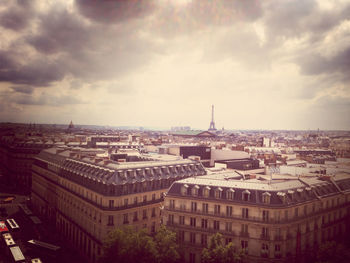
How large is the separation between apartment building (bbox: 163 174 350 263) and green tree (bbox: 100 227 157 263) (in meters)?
9.38

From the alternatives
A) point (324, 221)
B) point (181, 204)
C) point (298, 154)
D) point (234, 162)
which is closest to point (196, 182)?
point (181, 204)

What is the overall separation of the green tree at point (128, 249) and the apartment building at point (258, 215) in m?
9.38

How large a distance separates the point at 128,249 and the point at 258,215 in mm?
20132

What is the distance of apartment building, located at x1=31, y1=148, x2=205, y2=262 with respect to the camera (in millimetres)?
55719

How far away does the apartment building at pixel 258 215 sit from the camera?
152ft

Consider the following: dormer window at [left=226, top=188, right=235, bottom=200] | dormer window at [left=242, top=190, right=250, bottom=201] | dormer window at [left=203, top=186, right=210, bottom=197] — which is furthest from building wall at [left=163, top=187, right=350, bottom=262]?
dormer window at [left=242, top=190, right=250, bottom=201]

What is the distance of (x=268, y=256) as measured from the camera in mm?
45750

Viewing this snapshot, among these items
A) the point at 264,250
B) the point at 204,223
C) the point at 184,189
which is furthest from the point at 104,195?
the point at 264,250

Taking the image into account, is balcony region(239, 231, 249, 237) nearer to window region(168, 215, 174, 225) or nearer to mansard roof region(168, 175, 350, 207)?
mansard roof region(168, 175, 350, 207)

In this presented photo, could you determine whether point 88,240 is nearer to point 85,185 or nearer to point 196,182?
point 85,185

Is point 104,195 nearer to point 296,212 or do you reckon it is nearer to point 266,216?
point 266,216

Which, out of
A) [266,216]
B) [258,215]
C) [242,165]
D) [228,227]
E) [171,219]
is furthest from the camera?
[242,165]

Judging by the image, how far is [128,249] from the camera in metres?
42.4

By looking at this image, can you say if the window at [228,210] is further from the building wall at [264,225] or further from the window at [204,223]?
the window at [204,223]
